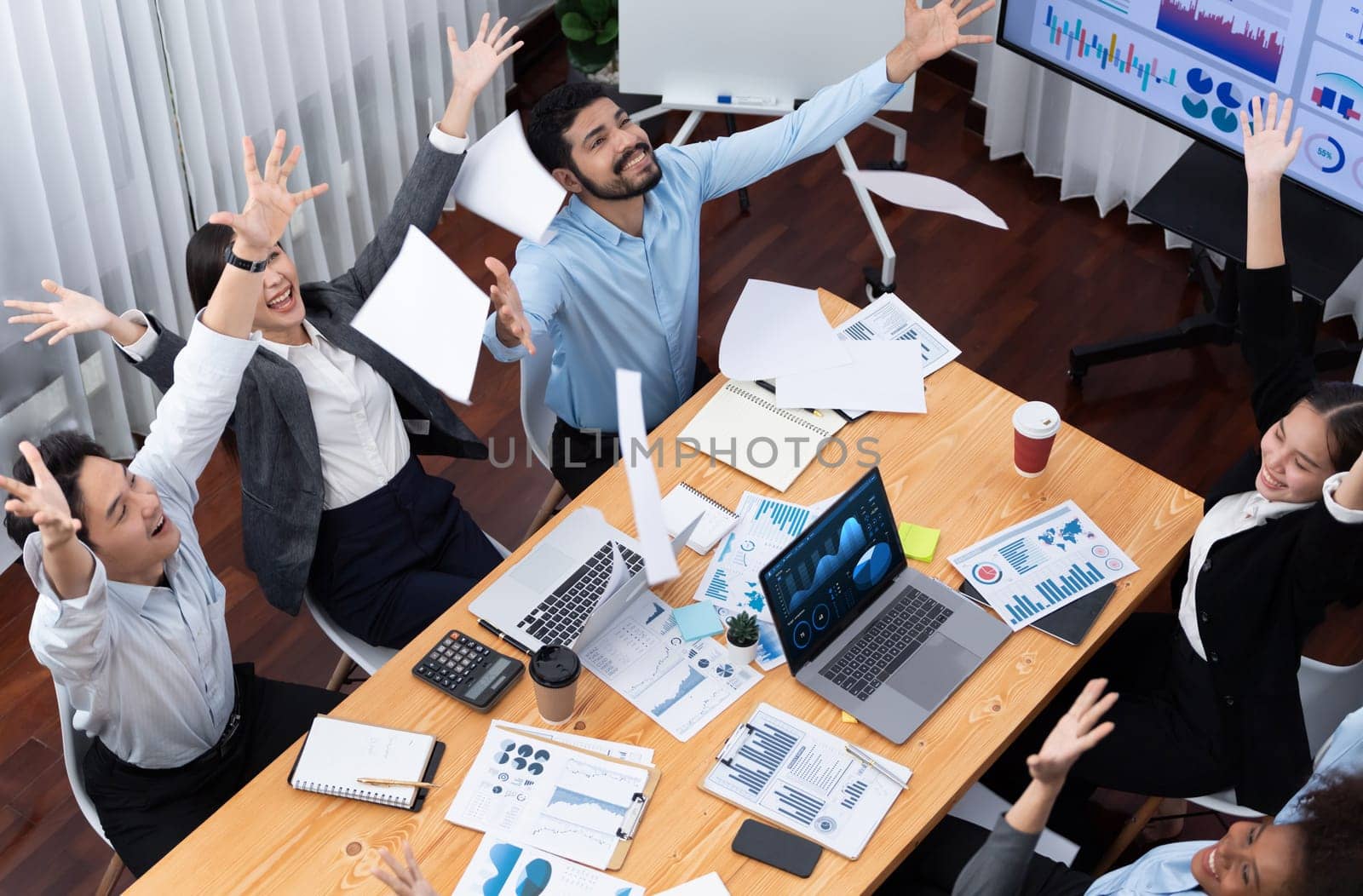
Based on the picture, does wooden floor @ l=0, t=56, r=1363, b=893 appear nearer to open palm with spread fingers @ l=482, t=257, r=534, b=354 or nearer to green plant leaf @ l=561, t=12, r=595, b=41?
green plant leaf @ l=561, t=12, r=595, b=41

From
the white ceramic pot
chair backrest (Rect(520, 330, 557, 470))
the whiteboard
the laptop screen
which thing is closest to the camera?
the laptop screen

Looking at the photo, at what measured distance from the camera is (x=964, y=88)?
475 centimetres

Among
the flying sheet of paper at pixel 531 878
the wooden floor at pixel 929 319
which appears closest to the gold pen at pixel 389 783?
the flying sheet of paper at pixel 531 878

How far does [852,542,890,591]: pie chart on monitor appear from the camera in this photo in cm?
242

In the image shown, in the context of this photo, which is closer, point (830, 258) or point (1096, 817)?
point (1096, 817)

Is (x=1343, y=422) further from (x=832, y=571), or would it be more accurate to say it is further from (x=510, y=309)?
(x=510, y=309)

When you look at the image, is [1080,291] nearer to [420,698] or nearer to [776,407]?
[776,407]

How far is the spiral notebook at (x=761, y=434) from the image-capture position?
2703 mm

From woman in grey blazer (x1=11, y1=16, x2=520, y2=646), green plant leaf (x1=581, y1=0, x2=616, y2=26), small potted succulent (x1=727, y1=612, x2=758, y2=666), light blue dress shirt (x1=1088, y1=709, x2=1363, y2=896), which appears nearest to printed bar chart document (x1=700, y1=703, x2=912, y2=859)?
small potted succulent (x1=727, y1=612, x2=758, y2=666)

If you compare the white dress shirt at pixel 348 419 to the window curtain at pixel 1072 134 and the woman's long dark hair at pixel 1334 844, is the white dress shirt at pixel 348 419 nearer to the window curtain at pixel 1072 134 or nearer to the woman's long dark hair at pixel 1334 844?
the woman's long dark hair at pixel 1334 844

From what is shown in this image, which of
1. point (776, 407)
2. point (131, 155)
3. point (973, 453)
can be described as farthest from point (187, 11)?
point (973, 453)

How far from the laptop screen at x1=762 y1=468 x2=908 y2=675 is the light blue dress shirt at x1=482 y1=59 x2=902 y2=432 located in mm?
771

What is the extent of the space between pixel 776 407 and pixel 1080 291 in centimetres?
169

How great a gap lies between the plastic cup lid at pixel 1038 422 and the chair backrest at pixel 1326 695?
597 mm
